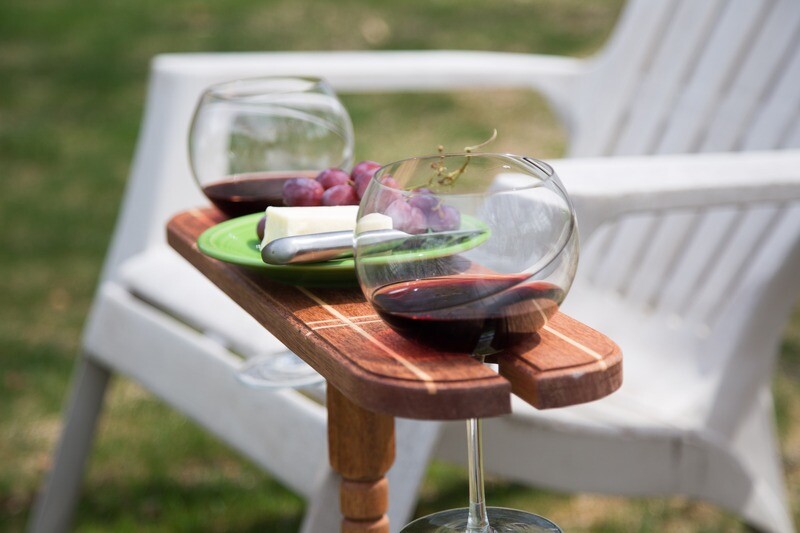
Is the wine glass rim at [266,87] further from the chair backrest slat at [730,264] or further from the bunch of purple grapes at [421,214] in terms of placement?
the chair backrest slat at [730,264]

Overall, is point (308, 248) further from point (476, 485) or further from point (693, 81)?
point (693, 81)

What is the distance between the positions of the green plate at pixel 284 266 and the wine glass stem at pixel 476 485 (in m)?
0.14

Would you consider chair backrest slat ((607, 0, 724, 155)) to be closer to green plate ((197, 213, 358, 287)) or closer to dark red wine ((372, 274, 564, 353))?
green plate ((197, 213, 358, 287))

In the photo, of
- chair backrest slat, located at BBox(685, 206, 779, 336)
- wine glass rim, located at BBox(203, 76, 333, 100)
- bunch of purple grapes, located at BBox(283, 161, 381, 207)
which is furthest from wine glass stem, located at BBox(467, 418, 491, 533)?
chair backrest slat, located at BBox(685, 206, 779, 336)

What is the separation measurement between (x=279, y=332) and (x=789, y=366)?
215cm

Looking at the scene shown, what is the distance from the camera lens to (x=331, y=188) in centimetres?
102

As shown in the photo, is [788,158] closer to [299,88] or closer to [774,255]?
[774,255]

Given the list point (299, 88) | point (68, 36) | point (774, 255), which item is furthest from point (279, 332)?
point (68, 36)

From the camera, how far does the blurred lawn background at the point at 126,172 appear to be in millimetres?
2135

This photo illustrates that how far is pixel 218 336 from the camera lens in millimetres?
1603

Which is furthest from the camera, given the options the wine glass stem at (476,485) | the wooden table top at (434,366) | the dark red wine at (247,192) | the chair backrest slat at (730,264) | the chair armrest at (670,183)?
the chair backrest slat at (730,264)

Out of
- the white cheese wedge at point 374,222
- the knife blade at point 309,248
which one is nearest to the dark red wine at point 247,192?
the knife blade at point 309,248

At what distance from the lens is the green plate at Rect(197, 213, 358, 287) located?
35.9 inches

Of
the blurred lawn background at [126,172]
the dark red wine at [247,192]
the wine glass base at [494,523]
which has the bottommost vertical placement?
the blurred lawn background at [126,172]
